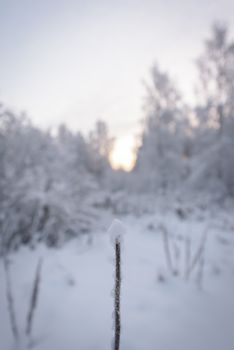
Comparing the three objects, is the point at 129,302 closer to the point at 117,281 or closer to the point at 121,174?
the point at 117,281

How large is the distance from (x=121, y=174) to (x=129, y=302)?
20486 mm

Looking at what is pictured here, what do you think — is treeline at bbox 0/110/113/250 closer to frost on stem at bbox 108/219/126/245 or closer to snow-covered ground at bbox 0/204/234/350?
snow-covered ground at bbox 0/204/234/350

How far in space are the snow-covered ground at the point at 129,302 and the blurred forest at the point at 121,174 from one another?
0.93 metres

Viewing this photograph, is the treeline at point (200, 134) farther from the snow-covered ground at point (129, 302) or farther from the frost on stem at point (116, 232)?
the frost on stem at point (116, 232)

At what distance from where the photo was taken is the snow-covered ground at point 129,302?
1.75 metres

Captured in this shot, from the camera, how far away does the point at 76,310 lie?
2225 millimetres

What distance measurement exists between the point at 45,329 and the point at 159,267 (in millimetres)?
1847

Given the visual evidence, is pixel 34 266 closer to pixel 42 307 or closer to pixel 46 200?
pixel 42 307

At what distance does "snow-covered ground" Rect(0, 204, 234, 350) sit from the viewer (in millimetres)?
1748

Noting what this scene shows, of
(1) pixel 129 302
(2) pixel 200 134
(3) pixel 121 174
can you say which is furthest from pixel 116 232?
(3) pixel 121 174

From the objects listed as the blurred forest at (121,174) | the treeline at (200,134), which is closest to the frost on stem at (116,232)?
the blurred forest at (121,174)

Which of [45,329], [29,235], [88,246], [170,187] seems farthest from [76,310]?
[170,187]

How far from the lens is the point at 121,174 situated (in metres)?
22.7

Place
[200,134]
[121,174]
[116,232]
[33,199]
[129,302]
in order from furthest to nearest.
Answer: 1. [121,174]
2. [200,134]
3. [33,199]
4. [129,302]
5. [116,232]
